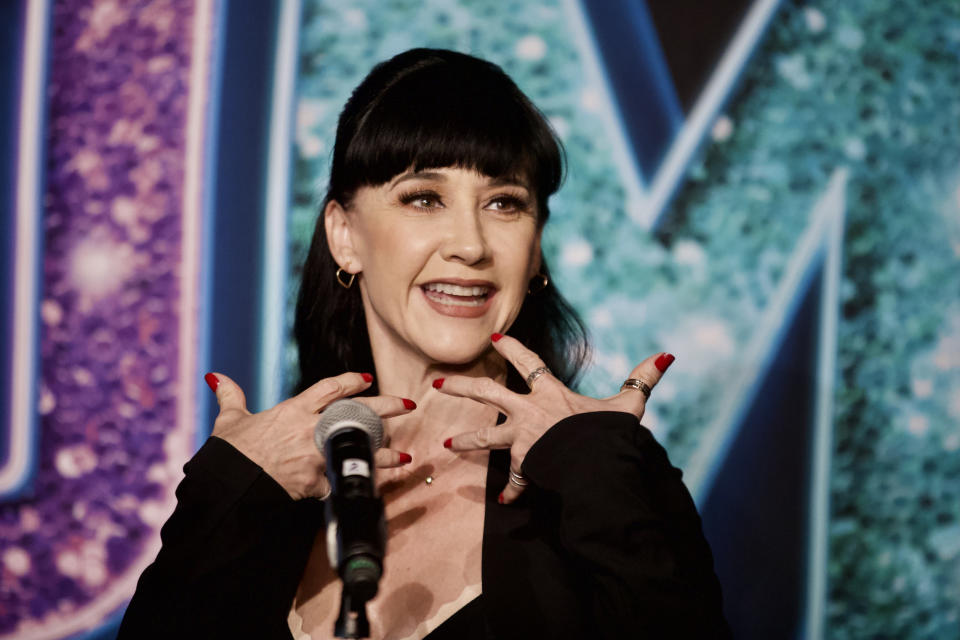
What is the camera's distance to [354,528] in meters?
0.86

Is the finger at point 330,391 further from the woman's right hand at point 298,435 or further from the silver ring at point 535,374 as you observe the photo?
the silver ring at point 535,374

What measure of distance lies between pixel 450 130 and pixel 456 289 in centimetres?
29

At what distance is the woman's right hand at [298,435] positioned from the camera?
1426 millimetres

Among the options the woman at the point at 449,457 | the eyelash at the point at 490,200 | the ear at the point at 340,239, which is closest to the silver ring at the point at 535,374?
the woman at the point at 449,457

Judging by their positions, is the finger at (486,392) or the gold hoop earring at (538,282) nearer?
the finger at (486,392)

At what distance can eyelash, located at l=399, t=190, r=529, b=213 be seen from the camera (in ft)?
5.16

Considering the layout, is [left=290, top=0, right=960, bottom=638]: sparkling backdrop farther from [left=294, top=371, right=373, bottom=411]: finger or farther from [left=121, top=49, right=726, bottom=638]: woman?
[left=294, top=371, right=373, bottom=411]: finger

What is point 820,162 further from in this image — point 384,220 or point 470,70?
point 384,220

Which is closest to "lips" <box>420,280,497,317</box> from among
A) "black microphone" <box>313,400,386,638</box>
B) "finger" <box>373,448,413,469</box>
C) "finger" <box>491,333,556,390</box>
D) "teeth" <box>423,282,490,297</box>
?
"teeth" <box>423,282,490,297</box>

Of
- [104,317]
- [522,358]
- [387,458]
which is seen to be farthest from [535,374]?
[104,317]

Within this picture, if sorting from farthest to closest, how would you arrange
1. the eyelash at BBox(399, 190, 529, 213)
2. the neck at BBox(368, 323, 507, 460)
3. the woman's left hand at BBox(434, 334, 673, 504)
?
the neck at BBox(368, 323, 507, 460) → the eyelash at BBox(399, 190, 529, 213) → the woman's left hand at BBox(434, 334, 673, 504)

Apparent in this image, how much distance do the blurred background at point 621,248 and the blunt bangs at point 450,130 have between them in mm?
819

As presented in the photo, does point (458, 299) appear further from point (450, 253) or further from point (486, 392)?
point (486, 392)

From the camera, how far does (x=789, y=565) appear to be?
2.41 m
